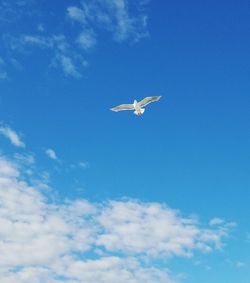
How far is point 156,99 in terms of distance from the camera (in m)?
123

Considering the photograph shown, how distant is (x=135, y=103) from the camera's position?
12294 cm

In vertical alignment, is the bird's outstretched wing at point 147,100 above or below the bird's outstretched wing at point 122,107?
below

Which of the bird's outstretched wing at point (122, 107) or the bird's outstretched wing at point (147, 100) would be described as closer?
the bird's outstretched wing at point (147, 100)

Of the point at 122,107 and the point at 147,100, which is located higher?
the point at 122,107

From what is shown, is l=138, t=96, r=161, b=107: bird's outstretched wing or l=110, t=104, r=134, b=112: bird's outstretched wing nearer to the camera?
l=138, t=96, r=161, b=107: bird's outstretched wing

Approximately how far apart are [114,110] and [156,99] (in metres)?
5.86

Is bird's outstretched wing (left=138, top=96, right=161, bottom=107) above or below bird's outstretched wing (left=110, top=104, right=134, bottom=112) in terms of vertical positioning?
below

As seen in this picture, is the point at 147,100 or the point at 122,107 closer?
the point at 147,100

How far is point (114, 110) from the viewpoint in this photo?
124688 mm

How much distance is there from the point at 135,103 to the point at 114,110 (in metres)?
3.34

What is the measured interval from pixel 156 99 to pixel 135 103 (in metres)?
2.74
